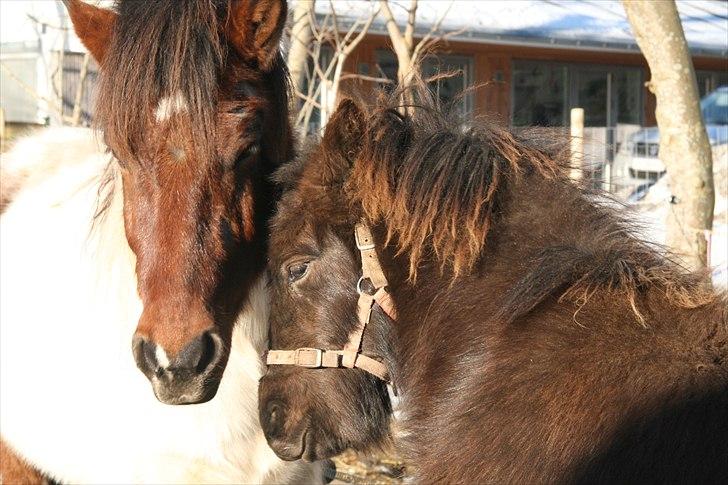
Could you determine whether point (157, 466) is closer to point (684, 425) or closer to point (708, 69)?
point (684, 425)

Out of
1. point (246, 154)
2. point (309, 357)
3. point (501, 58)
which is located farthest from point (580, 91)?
point (309, 357)

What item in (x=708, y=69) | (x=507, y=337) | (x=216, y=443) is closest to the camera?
(x=507, y=337)

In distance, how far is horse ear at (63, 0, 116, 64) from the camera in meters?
3.18

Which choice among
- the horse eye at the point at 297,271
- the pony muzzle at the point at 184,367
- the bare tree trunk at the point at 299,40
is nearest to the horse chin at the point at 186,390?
the pony muzzle at the point at 184,367

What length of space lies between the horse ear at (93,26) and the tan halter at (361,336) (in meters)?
1.23

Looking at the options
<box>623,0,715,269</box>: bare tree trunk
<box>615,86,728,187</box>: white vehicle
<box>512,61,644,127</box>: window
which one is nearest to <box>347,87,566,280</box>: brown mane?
<box>623,0,715,269</box>: bare tree trunk

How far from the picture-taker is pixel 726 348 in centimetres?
212

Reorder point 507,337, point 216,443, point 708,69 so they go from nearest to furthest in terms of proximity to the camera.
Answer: point 507,337 → point 216,443 → point 708,69

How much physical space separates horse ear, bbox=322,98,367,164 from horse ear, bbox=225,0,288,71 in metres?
0.51


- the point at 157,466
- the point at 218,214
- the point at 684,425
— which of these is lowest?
the point at 157,466

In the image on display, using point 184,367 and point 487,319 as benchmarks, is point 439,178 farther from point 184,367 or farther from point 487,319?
point 184,367

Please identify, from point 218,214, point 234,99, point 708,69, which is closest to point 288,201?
point 218,214

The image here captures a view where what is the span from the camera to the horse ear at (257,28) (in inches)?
118

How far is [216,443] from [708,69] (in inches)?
914
